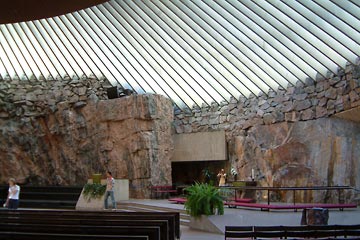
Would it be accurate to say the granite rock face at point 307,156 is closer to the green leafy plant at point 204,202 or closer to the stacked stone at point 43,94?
the green leafy plant at point 204,202

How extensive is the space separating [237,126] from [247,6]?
21.6 feet

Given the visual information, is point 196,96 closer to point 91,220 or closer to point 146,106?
point 146,106

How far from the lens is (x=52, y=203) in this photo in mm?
14875

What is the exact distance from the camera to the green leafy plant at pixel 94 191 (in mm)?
13523

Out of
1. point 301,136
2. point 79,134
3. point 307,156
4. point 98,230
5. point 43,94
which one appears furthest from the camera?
point 43,94

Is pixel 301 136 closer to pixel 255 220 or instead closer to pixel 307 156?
pixel 307 156

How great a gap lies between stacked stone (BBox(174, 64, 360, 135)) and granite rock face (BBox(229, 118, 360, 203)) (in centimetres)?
42

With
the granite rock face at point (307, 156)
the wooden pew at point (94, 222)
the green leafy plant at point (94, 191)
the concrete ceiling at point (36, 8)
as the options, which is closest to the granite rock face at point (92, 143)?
the green leafy plant at point (94, 191)

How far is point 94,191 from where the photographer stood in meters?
13.6

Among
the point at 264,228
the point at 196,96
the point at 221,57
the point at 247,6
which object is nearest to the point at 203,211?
the point at 264,228

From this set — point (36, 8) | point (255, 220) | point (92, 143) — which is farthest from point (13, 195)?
point (92, 143)

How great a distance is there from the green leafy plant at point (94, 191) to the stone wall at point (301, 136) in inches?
233

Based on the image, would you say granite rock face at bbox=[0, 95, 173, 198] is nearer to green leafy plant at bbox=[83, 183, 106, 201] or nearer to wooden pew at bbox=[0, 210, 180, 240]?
green leafy plant at bbox=[83, 183, 106, 201]

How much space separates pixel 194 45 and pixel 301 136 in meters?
5.13
